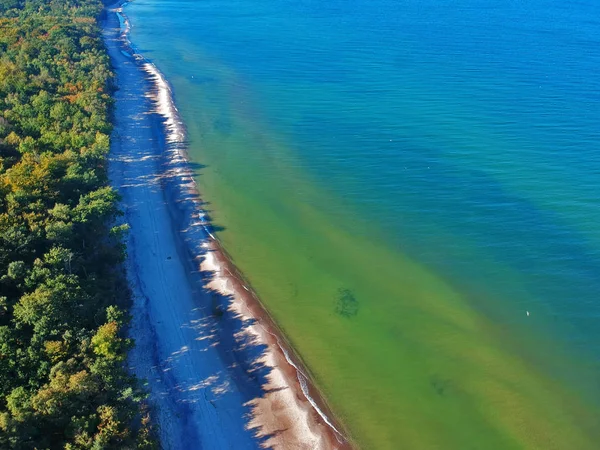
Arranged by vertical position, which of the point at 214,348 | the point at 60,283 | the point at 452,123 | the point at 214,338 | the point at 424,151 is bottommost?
the point at 214,348

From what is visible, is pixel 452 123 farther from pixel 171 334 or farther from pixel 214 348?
pixel 171 334

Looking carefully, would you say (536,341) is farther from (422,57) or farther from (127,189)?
(422,57)

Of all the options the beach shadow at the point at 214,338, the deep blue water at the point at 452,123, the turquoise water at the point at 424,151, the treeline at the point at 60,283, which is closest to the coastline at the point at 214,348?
the beach shadow at the point at 214,338

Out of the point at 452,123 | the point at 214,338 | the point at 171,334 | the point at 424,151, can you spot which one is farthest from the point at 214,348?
the point at 452,123

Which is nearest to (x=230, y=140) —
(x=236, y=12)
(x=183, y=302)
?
(x=183, y=302)

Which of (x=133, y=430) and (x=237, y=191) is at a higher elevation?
(x=237, y=191)

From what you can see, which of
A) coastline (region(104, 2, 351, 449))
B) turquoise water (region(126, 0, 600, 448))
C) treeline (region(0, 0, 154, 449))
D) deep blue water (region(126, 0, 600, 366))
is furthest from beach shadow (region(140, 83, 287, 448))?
deep blue water (region(126, 0, 600, 366))
